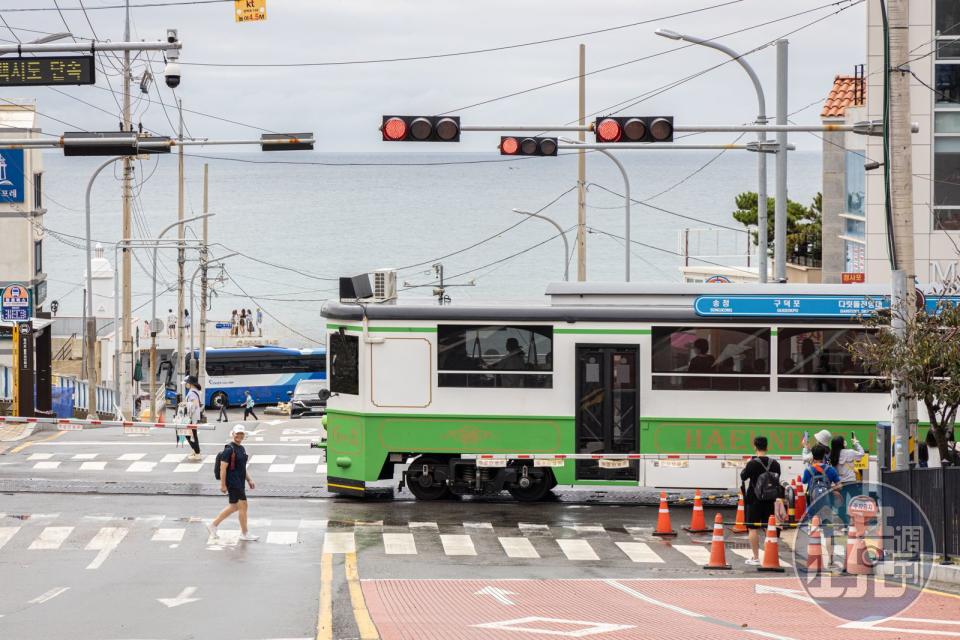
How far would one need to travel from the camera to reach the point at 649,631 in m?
13.5

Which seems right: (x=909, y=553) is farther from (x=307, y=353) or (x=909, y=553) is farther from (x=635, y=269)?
(x=635, y=269)

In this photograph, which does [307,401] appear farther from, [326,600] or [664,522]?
[326,600]

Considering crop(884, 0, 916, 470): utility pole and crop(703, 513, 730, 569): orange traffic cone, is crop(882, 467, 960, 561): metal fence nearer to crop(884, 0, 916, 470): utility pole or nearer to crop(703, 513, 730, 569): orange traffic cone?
crop(884, 0, 916, 470): utility pole

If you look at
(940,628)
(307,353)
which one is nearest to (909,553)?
(940,628)

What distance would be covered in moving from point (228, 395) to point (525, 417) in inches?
2052

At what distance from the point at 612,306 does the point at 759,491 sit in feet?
19.4

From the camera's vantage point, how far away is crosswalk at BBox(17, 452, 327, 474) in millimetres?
27953

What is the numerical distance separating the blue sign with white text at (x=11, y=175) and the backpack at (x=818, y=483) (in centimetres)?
4314

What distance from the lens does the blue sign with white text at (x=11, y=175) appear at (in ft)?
184

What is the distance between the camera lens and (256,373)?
2904 inches

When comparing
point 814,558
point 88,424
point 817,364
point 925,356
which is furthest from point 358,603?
point 88,424

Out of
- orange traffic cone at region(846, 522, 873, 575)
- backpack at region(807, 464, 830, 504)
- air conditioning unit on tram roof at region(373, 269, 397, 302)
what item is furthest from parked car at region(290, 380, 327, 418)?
orange traffic cone at region(846, 522, 873, 575)

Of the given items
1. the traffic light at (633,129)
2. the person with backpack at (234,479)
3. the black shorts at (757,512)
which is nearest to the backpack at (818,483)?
the black shorts at (757,512)

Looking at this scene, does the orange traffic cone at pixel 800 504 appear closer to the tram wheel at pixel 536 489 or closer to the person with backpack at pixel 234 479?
the tram wheel at pixel 536 489
